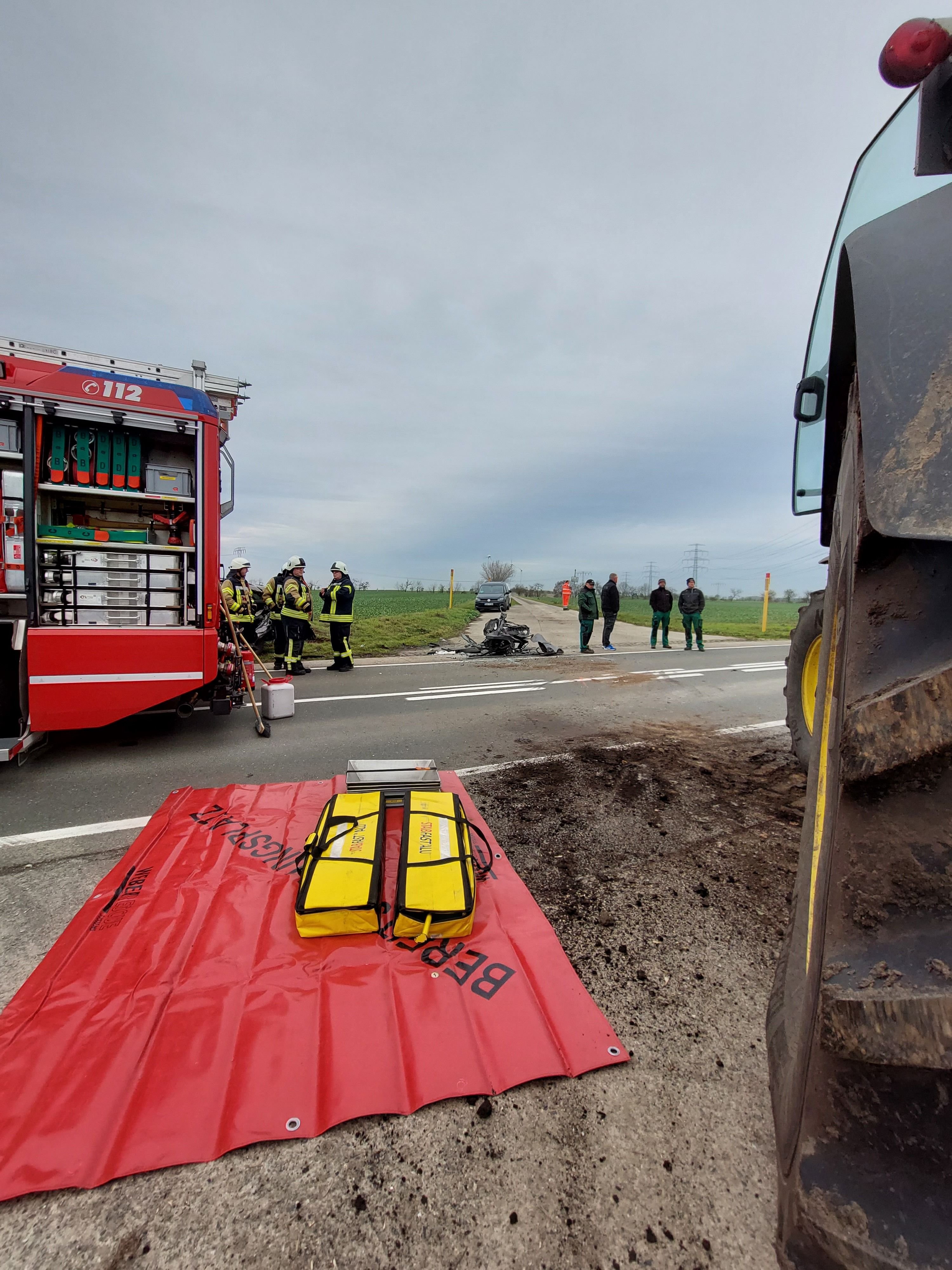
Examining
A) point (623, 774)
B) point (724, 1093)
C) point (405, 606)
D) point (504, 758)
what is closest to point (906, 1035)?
point (724, 1093)

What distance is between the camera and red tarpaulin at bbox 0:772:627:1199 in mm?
1436

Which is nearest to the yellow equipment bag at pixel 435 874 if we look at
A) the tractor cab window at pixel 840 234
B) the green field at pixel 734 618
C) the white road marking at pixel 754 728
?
the tractor cab window at pixel 840 234

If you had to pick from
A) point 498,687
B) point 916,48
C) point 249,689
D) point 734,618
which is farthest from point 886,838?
point 734,618

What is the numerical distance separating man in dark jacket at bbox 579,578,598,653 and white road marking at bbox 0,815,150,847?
1134 cm

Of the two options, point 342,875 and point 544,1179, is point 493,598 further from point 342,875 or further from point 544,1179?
point 544,1179

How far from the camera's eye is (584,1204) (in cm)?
127

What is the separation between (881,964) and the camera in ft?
2.23

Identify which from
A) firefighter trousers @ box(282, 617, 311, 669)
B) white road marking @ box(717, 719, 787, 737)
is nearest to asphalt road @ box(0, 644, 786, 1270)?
white road marking @ box(717, 719, 787, 737)

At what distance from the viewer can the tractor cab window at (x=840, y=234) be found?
176 centimetres

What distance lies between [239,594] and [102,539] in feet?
12.5

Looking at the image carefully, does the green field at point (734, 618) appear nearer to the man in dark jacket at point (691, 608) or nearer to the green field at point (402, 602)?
the man in dark jacket at point (691, 608)

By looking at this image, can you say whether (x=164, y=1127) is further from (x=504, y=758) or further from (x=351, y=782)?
(x=504, y=758)

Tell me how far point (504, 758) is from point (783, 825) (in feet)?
7.00

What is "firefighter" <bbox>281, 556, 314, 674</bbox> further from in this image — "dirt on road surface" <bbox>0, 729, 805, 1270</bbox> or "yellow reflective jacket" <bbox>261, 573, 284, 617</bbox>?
"dirt on road surface" <bbox>0, 729, 805, 1270</bbox>
